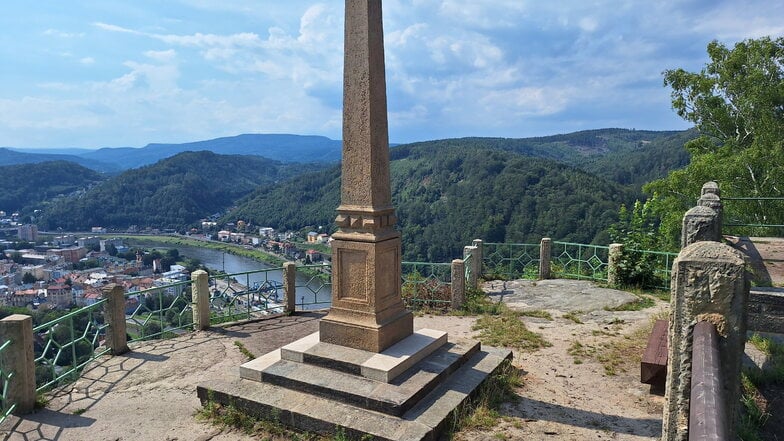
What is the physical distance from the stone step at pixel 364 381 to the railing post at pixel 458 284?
3673mm

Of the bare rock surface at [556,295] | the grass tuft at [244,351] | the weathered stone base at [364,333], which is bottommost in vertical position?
the grass tuft at [244,351]

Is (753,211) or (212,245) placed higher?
(753,211)

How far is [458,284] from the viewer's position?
9.76 metres

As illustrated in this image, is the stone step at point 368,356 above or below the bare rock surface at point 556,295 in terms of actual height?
above

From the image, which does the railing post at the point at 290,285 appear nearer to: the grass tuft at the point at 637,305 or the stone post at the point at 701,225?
the grass tuft at the point at 637,305

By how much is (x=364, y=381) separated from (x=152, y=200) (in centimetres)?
8141

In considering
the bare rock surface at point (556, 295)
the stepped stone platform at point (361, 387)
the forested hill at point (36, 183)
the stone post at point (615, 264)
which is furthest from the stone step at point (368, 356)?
the forested hill at point (36, 183)

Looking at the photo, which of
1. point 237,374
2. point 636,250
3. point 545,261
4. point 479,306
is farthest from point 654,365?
point 545,261

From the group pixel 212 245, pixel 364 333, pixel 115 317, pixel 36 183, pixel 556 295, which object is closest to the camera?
pixel 364 333

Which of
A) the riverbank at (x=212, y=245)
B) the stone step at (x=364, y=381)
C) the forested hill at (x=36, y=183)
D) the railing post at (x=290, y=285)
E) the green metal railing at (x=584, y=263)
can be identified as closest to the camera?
the stone step at (x=364, y=381)

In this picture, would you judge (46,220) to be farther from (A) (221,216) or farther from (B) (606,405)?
(B) (606,405)

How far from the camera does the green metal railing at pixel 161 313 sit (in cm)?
796

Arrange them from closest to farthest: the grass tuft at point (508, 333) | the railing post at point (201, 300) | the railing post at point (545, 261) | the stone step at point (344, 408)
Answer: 1. the stone step at point (344, 408)
2. the grass tuft at point (508, 333)
3. the railing post at point (201, 300)
4. the railing post at point (545, 261)

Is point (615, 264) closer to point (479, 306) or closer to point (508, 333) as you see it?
point (479, 306)
